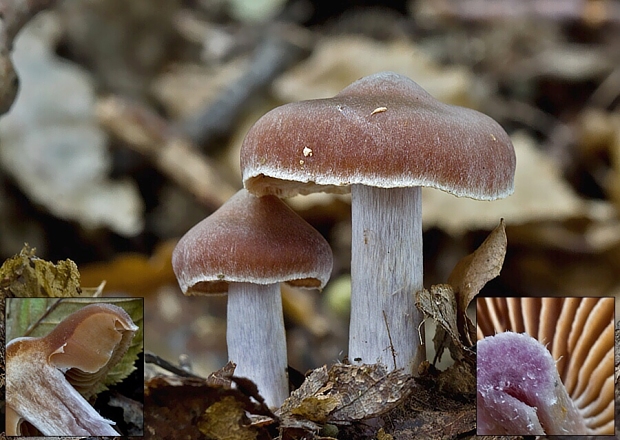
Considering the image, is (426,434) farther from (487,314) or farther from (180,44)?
(180,44)

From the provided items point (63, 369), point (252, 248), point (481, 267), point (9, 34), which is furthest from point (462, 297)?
point (9, 34)

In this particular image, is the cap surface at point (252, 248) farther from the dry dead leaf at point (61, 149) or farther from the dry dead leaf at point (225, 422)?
the dry dead leaf at point (61, 149)

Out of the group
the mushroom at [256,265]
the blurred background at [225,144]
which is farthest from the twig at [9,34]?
the blurred background at [225,144]

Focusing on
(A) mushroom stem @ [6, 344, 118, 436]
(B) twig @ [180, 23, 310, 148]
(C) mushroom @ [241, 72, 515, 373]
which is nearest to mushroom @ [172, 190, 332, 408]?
(C) mushroom @ [241, 72, 515, 373]

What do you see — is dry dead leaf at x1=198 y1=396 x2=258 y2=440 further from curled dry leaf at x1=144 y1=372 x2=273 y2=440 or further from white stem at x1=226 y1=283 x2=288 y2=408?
white stem at x1=226 y1=283 x2=288 y2=408

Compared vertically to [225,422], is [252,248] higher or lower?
higher

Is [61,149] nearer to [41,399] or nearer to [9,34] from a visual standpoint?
[9,34]

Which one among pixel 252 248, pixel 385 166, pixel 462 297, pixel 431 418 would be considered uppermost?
pixel 385 166
